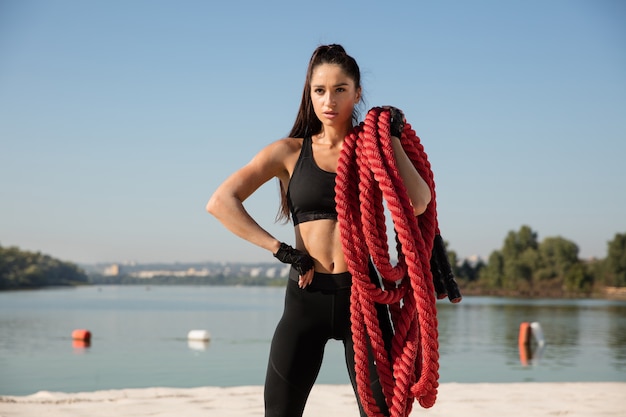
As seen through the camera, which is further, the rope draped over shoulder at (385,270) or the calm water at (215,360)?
the calm water at (215,360)

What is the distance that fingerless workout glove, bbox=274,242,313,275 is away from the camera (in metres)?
2.45

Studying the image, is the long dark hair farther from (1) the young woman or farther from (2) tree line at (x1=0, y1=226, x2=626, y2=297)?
(2) tree line at (x1=0, y1=226, x2=626, y2=297)

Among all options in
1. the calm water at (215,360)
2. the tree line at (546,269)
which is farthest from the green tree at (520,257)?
the calm water at (215,360)

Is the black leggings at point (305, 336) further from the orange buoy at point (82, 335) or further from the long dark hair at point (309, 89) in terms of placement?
the orange buoy at point (82, 335)

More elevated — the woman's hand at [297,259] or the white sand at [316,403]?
the woman's hand at [297,259]

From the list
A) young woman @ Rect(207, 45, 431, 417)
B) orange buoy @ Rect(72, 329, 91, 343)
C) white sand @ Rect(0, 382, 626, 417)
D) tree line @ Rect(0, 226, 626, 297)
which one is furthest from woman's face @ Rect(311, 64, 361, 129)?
tree line @ Rect(0, 226, 626, 297)

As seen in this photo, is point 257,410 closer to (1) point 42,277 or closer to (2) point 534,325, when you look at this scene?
(2) point 534,325

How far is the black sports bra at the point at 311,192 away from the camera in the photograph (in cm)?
252

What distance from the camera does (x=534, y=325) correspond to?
18.5 m

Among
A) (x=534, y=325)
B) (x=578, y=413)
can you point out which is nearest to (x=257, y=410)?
(x=578, y=413)

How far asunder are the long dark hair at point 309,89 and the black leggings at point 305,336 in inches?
13.3

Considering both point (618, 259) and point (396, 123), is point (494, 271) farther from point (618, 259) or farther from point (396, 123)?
point (396, 123)

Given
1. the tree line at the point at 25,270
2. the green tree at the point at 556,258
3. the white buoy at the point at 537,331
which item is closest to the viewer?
the white buoy at the point at 537,331

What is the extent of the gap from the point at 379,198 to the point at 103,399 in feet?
12.2
